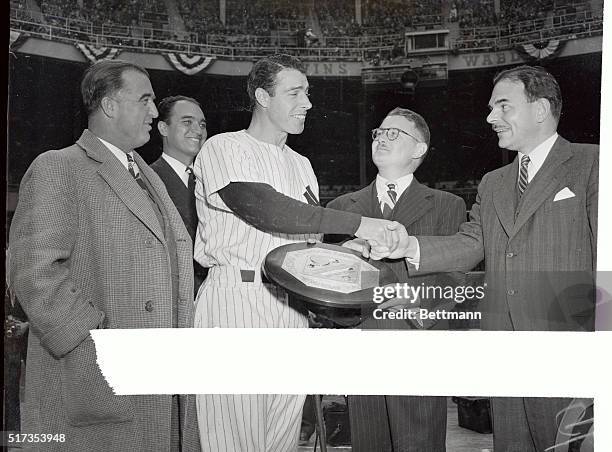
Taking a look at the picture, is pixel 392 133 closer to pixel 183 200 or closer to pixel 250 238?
pixel 250 238

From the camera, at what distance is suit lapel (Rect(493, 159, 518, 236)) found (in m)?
2.44

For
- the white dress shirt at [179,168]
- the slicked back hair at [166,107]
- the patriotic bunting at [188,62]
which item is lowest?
Result: the white dress shirt at [179,168]

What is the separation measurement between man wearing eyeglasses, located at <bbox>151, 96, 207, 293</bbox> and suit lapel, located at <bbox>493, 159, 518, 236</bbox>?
1.04m

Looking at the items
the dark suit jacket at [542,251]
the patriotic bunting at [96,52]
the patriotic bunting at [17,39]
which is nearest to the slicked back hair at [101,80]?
the patriotic bunting at [96,52]

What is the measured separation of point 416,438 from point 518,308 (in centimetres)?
57

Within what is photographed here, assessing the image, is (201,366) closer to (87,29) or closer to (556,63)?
(87,29)

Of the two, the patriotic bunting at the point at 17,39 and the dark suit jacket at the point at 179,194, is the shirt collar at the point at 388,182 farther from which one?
the patriotic bunting at the point at 17,39

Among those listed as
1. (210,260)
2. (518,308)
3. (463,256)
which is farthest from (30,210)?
(518,308)

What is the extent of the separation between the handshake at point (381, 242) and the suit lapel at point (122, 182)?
0.68 m

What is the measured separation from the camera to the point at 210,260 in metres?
2.46

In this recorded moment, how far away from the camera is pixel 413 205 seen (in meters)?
2.47

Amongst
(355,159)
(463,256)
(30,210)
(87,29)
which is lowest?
(463,256)

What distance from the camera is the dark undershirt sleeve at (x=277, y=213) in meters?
2.44

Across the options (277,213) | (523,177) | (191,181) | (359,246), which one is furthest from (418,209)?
(191,181)
